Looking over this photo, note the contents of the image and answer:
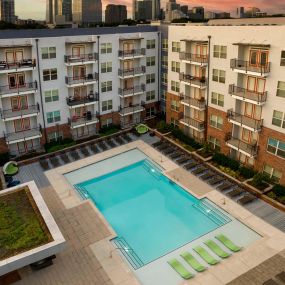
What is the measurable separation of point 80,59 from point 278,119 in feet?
88.6

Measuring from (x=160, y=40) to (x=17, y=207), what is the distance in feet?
117

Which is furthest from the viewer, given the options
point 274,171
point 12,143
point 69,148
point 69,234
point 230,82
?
point 69,148

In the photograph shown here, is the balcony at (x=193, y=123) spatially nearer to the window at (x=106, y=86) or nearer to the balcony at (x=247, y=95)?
the balcony at (x=247, y=95)

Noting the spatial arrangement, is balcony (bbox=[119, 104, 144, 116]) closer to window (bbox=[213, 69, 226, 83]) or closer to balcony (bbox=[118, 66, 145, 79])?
balcony (bbox=[118, 66, 145, 79])

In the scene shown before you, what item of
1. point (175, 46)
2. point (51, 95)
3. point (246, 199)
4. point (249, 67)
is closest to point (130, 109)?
point (175, 46)

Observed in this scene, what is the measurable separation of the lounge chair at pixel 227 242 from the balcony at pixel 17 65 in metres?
29.9

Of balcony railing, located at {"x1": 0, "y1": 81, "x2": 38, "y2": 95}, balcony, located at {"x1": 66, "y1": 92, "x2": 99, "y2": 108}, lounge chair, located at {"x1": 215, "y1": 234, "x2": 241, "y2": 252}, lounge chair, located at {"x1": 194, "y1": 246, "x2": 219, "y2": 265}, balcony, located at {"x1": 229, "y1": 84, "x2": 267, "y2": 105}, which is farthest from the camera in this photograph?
balcony, located at {"x1": 66, "y1": 92, "x2": 99, "y2": 108}

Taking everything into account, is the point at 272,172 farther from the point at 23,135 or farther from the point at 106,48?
the point at 23,135

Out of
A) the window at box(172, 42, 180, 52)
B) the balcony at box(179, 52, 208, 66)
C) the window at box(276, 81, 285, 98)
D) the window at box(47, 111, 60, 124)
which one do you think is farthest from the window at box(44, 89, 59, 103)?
the window at box(276, 81, 285, 98)

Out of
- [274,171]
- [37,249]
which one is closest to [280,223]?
[274,171]

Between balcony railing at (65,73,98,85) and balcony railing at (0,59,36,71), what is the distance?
4.98 metres

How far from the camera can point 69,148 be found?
45.7 meters

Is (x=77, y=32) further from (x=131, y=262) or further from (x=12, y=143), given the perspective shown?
(x=131, y=262)

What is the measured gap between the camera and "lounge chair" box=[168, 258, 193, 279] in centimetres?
2497
